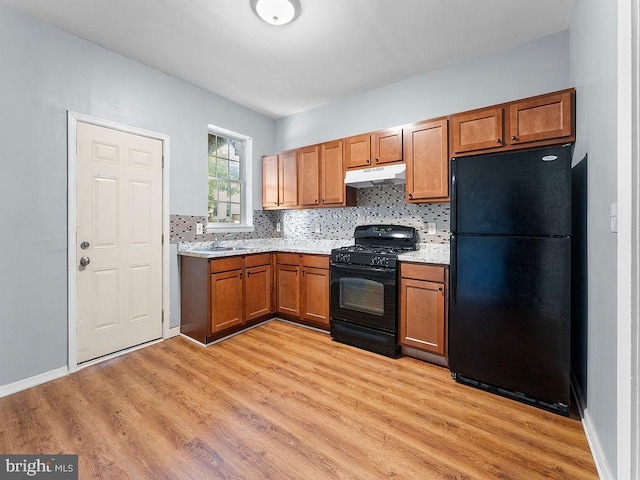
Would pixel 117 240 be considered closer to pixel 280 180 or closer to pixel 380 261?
pixel 280 180

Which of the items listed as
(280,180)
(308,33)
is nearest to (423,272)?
(308,33)

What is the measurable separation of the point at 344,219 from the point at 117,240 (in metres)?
2.54

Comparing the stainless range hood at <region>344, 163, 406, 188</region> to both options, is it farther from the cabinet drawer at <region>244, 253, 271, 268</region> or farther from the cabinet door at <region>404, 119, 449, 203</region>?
the cabinet drawer at <region>244, 253, 271, 268</region>

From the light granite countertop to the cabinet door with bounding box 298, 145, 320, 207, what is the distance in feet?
2.04

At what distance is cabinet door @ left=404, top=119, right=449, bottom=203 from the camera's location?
9.14 feet

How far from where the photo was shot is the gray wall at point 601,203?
1340 millimetres

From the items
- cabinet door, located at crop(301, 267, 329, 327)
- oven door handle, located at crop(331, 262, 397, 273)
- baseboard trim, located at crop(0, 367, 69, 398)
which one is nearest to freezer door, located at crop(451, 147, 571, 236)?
oven door handle, located at crop(331, 262, 397, 273)

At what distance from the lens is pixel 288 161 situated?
160 inches

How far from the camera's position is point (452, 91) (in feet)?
10.1

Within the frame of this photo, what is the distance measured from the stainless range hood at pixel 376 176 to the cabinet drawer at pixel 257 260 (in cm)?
133

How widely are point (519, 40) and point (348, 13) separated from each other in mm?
1605

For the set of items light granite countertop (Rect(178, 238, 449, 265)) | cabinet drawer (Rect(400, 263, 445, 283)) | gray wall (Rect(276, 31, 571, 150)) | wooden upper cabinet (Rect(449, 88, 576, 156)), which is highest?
gray wall (Rect(276, 31, 571, 150))

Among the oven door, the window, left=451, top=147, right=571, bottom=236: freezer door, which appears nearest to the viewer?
left=451, top=147, right=571, bottom=236: freezer door

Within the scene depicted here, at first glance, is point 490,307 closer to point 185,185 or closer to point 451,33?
point 451,33
